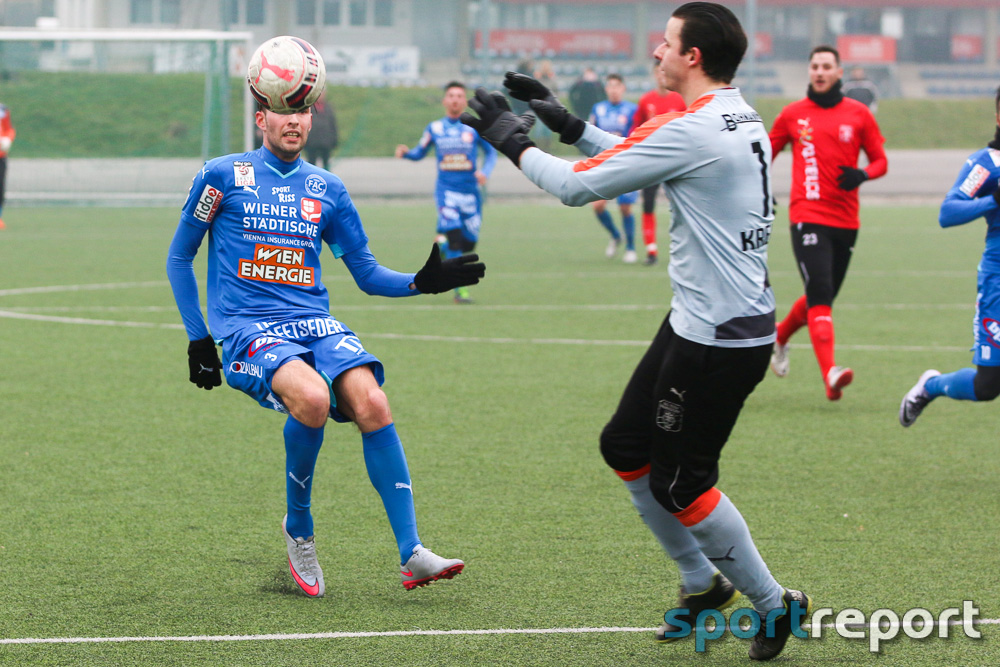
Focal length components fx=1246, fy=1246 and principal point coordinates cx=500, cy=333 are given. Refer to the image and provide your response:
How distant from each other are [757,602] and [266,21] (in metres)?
46.8

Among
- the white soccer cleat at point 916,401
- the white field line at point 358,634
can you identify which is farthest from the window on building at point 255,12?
the white field line at point 358,634

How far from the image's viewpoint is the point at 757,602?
3.99 m

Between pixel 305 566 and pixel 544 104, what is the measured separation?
1.94m

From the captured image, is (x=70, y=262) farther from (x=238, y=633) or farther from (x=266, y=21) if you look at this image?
(x=266, y=21)

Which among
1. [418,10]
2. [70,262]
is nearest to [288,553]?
[70,262]

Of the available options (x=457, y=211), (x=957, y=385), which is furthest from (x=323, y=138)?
(x=957, y=385)

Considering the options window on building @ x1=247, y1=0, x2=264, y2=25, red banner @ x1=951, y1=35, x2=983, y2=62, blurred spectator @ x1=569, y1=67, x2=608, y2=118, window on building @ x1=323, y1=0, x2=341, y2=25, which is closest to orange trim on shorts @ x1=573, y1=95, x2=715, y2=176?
blurred spectator @ x1=569, y1=67, x2=608, y2=118

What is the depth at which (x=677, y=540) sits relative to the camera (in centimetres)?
421

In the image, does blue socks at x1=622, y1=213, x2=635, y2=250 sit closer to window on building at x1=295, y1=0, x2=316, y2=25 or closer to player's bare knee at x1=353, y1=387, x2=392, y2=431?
player's bare knee at x1=353, y1=387, x2=392, y2=431

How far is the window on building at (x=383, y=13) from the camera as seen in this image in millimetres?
55656

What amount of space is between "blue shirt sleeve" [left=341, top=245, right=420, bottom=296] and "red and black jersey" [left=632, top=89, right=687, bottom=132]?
1119 centimetres

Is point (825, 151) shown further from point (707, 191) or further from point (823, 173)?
point (707, 191)

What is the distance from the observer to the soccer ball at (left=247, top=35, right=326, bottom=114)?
15.3ft

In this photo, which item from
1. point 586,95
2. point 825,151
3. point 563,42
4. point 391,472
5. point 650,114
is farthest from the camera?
point 563,42
